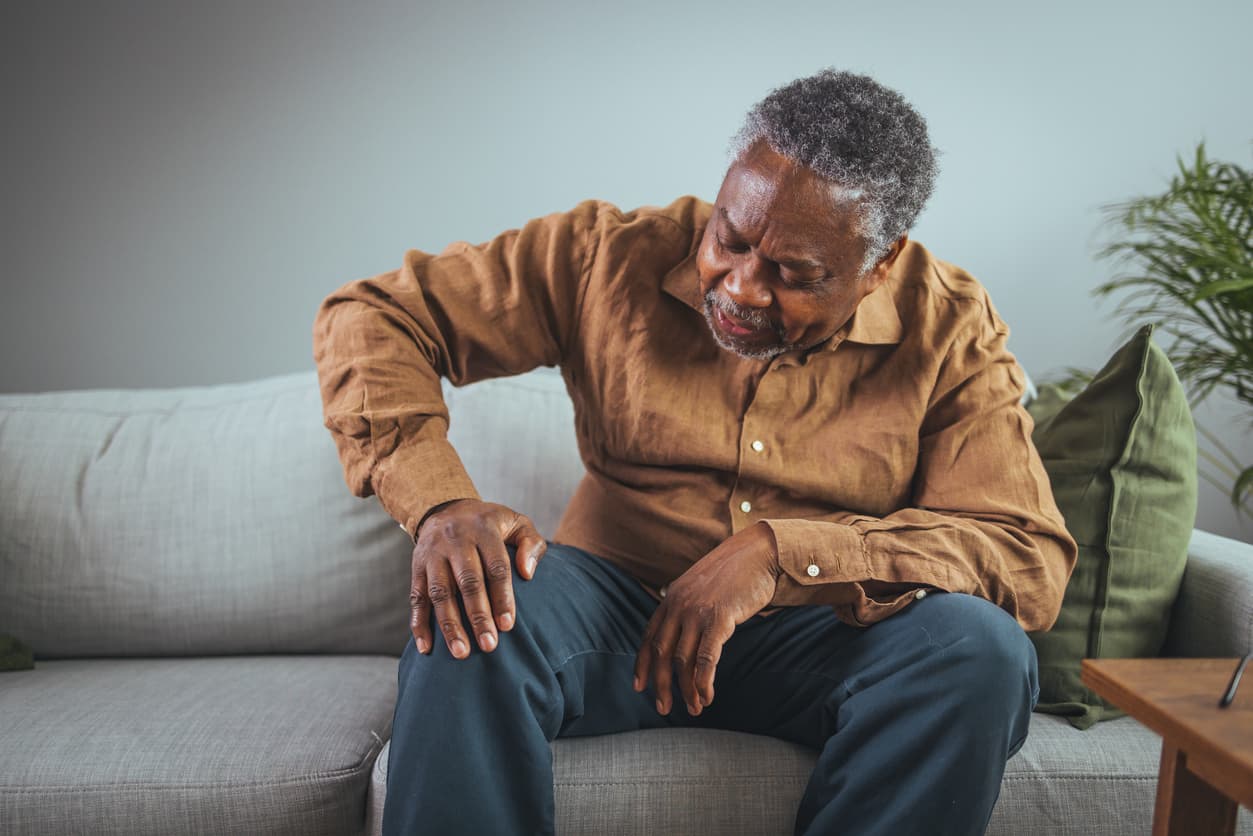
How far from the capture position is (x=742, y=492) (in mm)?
1359

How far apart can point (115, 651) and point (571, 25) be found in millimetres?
1519

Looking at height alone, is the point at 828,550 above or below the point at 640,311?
below

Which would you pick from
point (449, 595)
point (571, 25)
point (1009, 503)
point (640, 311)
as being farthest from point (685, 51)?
point (449, 595)

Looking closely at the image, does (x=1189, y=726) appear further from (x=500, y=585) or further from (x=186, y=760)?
(x=186, y=760)

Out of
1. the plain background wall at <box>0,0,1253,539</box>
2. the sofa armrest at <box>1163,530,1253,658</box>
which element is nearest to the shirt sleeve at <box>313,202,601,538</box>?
the plain background wall at <box>0,0,1253,539</box>

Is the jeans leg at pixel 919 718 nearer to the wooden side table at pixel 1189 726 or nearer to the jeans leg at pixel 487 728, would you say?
the wooden side table at pixel 1189 726

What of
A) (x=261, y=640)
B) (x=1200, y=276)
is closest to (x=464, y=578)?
(x=261, y=640)

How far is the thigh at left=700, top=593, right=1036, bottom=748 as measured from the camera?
3.48 feet

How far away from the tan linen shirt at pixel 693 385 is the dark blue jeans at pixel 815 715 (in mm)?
180

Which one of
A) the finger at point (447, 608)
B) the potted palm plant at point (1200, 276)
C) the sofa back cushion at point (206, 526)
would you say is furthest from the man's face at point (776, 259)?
the potted palm plant at point (1200, 276)

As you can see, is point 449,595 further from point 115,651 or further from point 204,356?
point 204,356

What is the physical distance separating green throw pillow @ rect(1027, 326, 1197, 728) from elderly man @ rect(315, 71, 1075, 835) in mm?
156

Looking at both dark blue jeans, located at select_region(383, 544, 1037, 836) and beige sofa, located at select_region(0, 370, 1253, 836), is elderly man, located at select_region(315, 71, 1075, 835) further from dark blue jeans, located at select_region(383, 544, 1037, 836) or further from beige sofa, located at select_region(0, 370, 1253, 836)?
beige sofa, located at select_region(0, 370, 1253, 836)

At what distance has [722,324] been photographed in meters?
1.25
